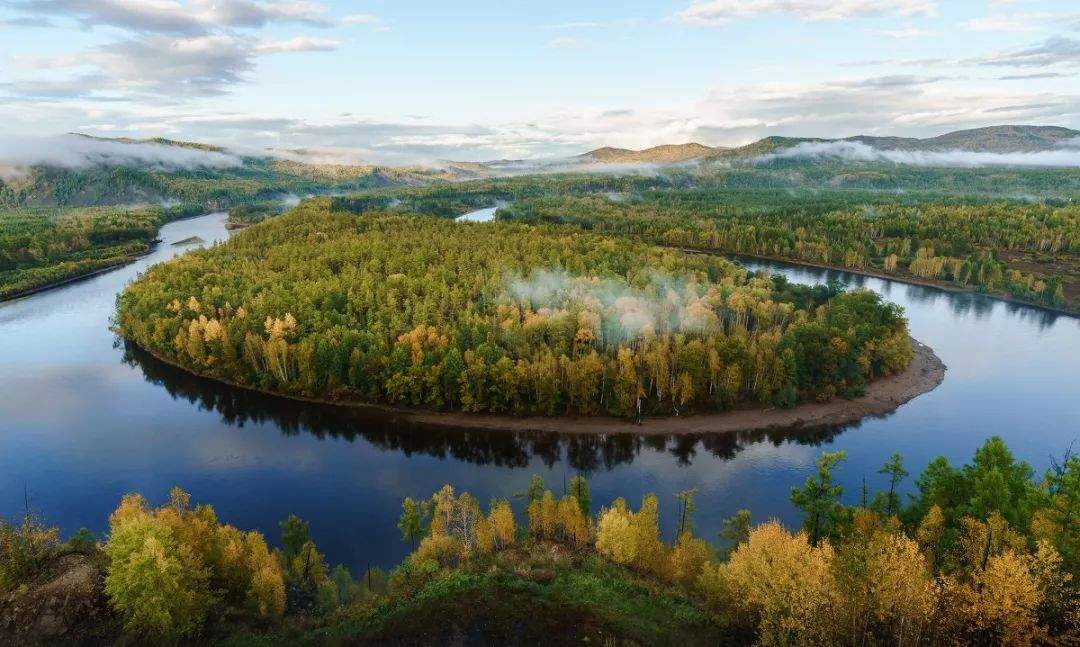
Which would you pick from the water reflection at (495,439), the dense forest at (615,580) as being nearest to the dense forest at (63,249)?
the water reflection at (495,439)

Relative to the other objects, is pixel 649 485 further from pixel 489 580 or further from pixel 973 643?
pixel 973 643

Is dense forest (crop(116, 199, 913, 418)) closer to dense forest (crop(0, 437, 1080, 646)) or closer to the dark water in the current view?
the dark water

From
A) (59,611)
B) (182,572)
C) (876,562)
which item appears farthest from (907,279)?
(59,611)

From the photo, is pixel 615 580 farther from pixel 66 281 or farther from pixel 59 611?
pixel 66 281

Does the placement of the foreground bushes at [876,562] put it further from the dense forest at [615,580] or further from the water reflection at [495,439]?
the water reflection at [495,439]

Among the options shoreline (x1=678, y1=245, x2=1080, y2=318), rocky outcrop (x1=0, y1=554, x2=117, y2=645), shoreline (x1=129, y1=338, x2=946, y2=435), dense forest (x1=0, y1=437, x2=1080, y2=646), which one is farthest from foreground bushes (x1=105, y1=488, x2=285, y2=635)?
shoreline (x1=678, y1=245, x2=1080, y2=318)
